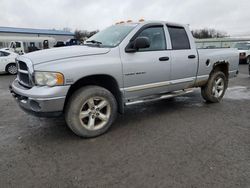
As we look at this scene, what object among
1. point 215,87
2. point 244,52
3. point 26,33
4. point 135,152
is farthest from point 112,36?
point 26,33

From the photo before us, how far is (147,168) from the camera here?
2.69 m

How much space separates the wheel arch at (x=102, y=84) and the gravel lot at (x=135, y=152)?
24.6 inches

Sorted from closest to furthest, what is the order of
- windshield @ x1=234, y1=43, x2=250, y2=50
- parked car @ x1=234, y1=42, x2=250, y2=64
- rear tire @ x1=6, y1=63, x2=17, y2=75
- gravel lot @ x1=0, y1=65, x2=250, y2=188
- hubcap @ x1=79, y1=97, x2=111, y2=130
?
gravel lot @ x1=0, y1=65, x2=250, y2=188, hubcap @ x1=79, y1=97, x2=111, y2=130, rear tire @ x1=6, y1=63, x2=17, y2=75, parked car @ x1=234, y1=42, x2=250, y2=64, windshield @ x1=234, y1=43, x2=250, y2=50

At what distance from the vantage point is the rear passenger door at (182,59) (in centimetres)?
441

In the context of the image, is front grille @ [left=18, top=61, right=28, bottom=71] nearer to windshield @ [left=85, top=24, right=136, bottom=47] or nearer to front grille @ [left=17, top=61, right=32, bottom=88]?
front grille @ [left=17, top=61, right=32, bottom=88]

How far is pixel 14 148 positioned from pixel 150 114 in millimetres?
2800

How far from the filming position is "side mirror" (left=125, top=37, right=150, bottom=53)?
11.8ft

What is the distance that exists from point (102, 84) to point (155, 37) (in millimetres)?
1508

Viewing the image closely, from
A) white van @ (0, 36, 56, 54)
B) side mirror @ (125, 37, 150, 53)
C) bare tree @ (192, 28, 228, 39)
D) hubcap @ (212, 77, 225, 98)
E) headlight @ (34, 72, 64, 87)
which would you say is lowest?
hubcap @ (212, 77, 225, 98)

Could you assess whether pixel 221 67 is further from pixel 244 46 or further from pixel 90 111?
pixel 244 46

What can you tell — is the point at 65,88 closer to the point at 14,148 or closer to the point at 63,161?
the point at 63,161

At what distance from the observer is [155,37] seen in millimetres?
4285

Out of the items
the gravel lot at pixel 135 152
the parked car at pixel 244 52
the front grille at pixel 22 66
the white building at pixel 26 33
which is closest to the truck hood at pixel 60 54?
the front grille at pixel 22 66

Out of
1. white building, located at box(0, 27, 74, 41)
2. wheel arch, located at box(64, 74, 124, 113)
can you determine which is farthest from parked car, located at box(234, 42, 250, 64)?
white building, located at box(0, 27, 74, 41)
